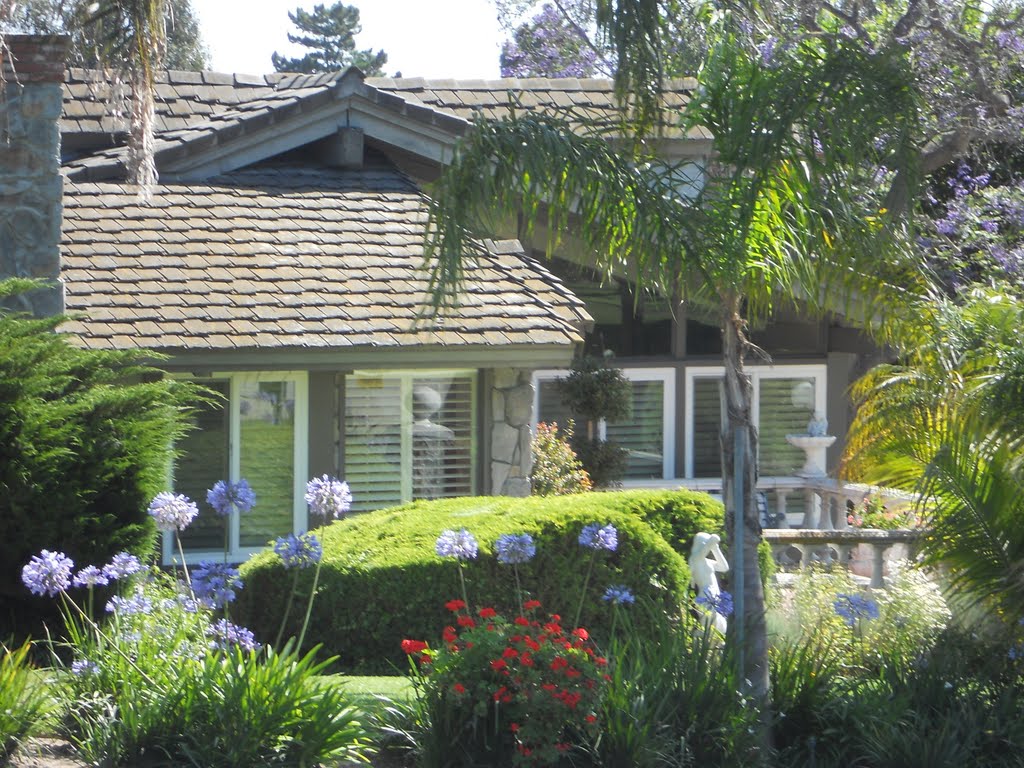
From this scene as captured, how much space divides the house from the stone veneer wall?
2 centimetres

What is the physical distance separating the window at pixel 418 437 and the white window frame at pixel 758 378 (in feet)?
14.9

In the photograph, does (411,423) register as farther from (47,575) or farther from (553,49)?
(553,49)

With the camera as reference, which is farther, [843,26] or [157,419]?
[843,26]

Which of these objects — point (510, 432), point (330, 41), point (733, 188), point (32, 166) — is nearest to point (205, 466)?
point (510, 432)

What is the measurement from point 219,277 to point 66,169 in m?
2.69

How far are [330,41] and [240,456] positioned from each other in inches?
2064

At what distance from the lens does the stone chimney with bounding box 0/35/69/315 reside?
9.12m

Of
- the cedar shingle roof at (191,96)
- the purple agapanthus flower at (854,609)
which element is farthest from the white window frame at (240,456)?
the purple agapanthus flower at (854,609)

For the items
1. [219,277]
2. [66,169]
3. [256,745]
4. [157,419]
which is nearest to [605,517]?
[157,419]

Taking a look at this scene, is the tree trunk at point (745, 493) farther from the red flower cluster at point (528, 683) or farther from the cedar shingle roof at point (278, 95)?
the cedar shingle roof at point (278, 95)

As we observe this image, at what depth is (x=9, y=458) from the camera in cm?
756

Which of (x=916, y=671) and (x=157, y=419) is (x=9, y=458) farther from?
(x=916, y=671)

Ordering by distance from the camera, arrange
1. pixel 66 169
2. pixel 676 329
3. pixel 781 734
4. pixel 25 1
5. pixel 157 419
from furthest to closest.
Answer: pixel 676 329 → pixel 66 169 → pixel 25 1 → pixel 157 419 → pixel 781 734

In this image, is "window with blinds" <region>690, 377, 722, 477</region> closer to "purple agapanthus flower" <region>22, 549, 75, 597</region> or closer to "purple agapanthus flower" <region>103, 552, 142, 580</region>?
"purple agapanthus flower" <region>103, 552, 142, 580</region>
